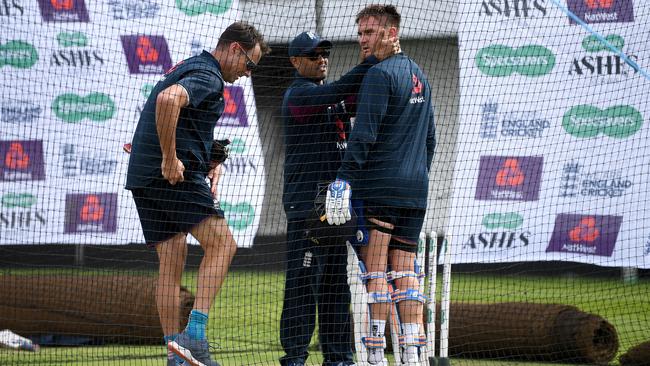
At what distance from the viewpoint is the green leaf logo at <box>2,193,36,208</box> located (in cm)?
874

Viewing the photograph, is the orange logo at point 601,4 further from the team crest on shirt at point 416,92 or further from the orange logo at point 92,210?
the orange logo at point 92,210

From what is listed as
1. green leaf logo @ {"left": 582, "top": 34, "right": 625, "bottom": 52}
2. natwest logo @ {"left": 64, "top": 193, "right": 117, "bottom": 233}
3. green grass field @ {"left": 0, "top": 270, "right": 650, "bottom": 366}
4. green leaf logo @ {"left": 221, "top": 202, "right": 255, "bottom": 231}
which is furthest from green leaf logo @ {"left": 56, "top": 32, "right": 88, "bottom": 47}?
green leaf logo @ {"left": 582, "top": 34, "right": 625, "bottom": 52}

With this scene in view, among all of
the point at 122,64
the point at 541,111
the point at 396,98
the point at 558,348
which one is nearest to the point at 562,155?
the point at 541,111

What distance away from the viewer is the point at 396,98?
5.59 meters

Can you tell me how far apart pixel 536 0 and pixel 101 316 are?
172 inches

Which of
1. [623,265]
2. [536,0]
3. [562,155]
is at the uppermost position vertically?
[536,0]

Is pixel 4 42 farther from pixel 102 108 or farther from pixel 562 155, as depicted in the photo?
pixel 562 155

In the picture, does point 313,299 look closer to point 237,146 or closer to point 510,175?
point 510,175

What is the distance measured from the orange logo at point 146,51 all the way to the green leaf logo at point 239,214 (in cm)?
146

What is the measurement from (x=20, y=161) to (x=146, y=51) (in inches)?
59.1

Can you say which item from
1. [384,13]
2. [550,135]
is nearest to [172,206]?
[384,13]

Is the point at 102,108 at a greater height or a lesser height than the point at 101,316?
greater

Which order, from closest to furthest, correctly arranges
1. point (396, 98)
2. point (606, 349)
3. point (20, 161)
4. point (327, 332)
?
point (396, 98) < point (327, 332) < point (606, 349) < point (20, 161)

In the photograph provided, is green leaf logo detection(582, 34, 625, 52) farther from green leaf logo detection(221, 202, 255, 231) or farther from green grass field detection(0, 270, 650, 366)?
green leaf logo detection(221, 202, 255, 231)
